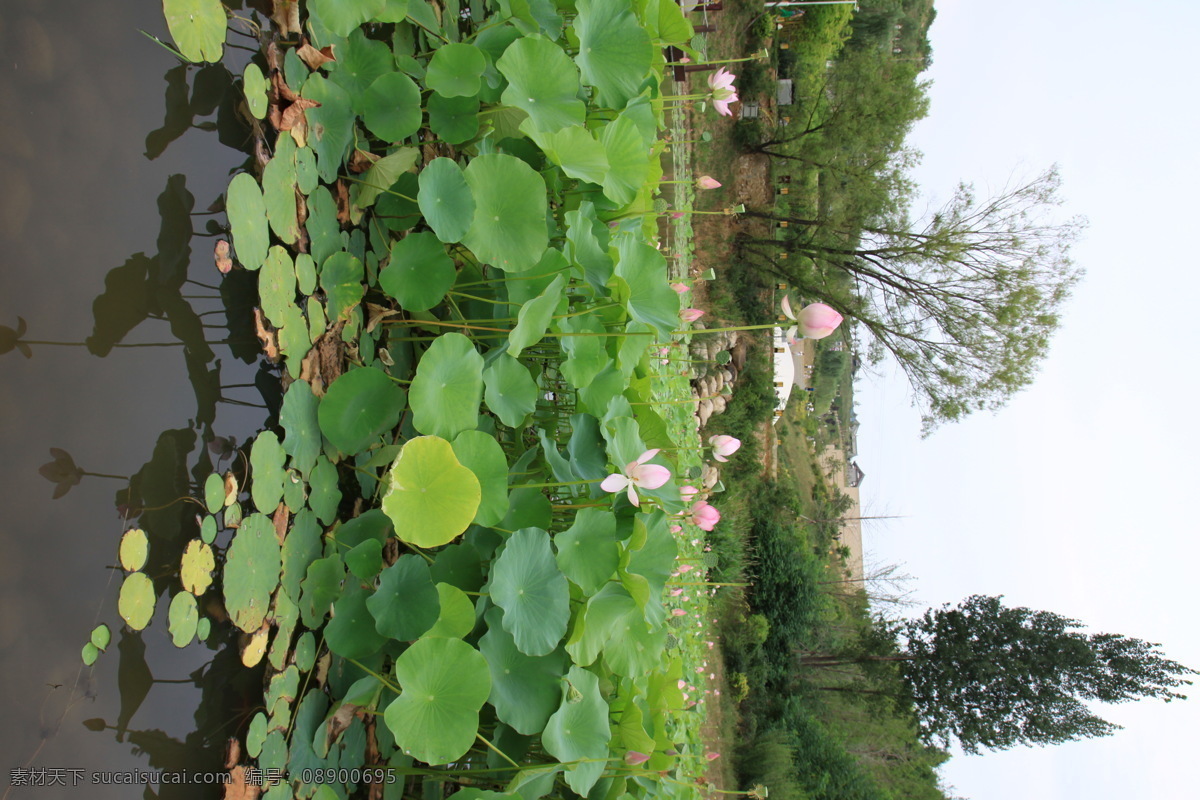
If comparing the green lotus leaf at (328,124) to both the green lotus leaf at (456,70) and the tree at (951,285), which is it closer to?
the green lotus leaf at (456,70)

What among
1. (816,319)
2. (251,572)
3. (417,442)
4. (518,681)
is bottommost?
(518,681)

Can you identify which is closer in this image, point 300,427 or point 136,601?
point 136,601

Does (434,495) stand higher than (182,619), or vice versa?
(434,495)

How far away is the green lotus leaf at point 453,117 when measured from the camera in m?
1.47

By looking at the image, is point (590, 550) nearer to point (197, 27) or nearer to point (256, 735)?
point (256, 735)

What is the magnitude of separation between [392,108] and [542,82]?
0.36 m

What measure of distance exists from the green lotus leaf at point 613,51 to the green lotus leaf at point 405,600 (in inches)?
52.7

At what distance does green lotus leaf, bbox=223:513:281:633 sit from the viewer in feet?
3.50

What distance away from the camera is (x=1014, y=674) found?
270 inches

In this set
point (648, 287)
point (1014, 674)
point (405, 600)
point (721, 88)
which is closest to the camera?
point (405, 600)

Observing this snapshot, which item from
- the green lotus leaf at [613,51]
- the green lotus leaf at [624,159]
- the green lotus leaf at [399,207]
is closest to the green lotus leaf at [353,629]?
the green lotus leaf at [399,207]

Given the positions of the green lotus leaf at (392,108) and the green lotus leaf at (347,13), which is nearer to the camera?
the green lotus leaf at (347,13)

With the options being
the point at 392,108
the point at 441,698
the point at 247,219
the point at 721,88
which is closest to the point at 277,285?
the point at 247,219

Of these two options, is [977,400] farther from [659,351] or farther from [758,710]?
[659,351]
